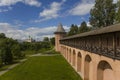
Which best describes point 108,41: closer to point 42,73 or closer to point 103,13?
point 42,73

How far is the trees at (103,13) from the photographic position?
42.8m

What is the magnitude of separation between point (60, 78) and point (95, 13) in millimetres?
24457

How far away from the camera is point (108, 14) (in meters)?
43.2

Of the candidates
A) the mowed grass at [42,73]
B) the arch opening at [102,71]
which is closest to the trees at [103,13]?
the mowed grass at [42,73]

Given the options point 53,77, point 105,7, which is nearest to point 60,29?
point 105,7

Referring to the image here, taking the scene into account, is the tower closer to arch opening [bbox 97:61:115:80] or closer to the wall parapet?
the wall parapet

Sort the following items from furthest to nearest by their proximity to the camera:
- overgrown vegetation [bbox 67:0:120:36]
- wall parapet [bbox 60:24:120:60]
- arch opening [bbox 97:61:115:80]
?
overgrown vegetation [bbox 67:0:120:36], arch opening [bbox 97:61:115:80], wall parapet [bbox 60:24:120:60]

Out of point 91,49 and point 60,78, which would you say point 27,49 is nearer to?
point 60,78

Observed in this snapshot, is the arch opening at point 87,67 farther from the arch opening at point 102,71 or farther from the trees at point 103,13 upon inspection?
the trees at point 103,13

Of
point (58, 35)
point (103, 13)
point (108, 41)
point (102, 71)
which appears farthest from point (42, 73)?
point (58, 35)

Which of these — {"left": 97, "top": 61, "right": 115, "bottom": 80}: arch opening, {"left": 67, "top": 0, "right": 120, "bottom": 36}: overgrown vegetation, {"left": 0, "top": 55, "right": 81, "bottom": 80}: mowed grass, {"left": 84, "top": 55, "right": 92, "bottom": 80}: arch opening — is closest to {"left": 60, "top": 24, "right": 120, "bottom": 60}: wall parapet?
{"left": 97, "top": 61, "right": 115, "bottom": 80}: arch opening

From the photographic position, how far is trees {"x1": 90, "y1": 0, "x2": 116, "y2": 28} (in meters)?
42.8

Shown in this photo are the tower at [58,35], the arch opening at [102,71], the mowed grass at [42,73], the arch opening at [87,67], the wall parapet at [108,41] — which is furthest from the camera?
the tower at [58,35]

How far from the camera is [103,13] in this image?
144ft
